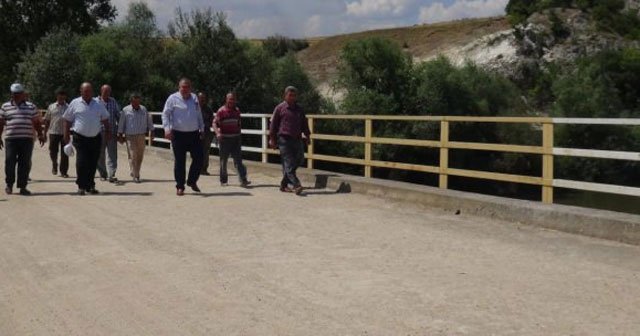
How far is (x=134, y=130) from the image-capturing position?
46.8ft

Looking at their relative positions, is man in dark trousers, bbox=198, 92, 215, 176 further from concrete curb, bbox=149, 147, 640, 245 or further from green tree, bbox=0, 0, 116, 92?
green tree, bbox=0, 0, 116, 92

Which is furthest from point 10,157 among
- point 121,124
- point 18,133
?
point 121,124

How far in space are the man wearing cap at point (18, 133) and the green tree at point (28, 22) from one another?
46.1 m

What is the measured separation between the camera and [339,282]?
634 cm

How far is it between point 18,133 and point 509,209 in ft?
24.5

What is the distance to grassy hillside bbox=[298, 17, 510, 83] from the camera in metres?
53.4

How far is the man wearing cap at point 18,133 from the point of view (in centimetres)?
1203

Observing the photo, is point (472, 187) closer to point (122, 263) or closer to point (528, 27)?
point (528, 27)

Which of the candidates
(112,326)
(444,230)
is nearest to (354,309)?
(112,326)

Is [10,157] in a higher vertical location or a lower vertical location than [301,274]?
higher

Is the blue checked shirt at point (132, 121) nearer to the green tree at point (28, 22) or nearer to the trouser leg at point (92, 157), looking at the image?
the trouser leg at point (92, 157)

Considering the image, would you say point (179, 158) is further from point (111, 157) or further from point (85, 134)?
point (111, 157)

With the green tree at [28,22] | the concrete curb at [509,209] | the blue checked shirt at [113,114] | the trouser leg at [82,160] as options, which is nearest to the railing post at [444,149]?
the concrete curb at [509,209]

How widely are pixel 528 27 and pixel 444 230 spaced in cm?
4022
